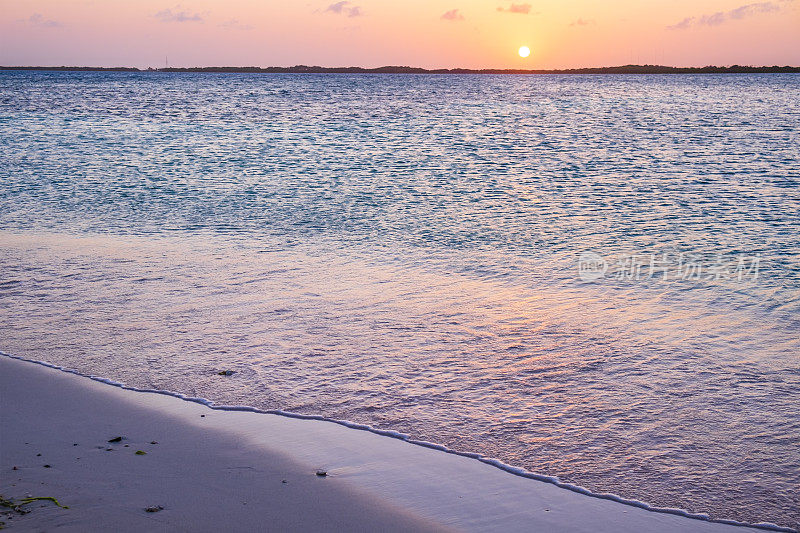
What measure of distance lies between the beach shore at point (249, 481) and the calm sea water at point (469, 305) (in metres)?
0.34

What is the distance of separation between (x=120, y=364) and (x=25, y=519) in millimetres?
2858

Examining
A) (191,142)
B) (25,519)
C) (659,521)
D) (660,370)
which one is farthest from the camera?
(191,142)

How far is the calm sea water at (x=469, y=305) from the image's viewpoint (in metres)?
4.98

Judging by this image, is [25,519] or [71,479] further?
[71,479]

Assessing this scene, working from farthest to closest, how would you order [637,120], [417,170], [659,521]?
1. [637,120]
2. [417,170]
3. [659,521]

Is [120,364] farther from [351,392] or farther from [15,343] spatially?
[351,392]

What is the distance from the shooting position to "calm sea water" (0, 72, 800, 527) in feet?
16.3

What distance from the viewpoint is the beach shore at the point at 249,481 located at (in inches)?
143

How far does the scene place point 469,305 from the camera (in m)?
8.16

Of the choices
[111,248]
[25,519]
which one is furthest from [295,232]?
[25,519]

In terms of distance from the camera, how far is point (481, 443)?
4.78 m

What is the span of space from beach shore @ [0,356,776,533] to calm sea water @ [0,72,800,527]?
0.34m

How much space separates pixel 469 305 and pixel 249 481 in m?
4.49

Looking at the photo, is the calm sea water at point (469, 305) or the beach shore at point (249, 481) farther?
the calm sea water at point (469, 305)
